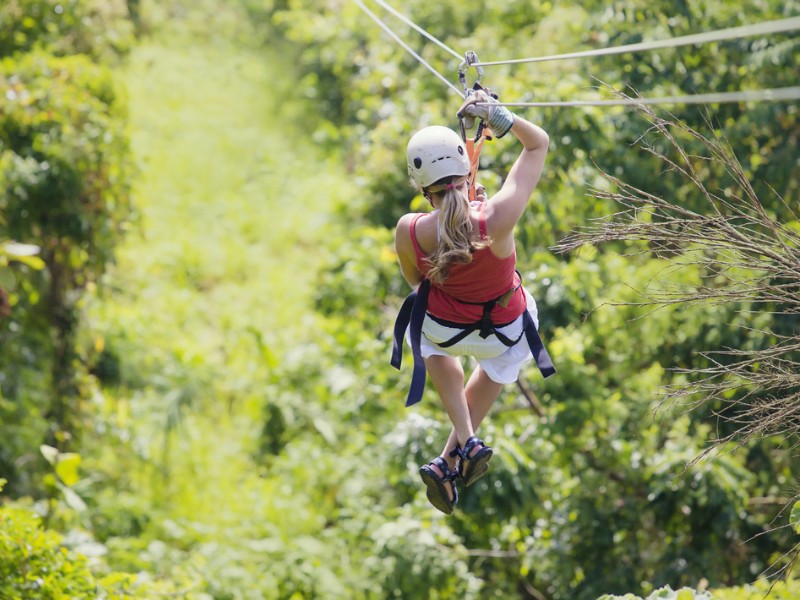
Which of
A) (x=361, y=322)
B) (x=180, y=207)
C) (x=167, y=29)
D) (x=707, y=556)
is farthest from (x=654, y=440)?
(x=167, y=29)

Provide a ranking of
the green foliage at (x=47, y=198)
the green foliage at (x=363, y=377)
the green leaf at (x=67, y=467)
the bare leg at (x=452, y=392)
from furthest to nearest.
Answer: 1. the green foliage at (x=47, y=198)
2. the green foliage at (x=363, y=377)
3. the green leaf at (x=67, y=467)
4. the bare leg at (x=452, y=392)

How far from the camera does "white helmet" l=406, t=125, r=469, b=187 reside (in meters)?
3.15

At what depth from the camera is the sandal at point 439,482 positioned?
3.52 metres

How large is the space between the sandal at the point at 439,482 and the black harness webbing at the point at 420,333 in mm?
231

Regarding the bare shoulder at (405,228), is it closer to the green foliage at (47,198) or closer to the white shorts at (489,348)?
the white shorts at (489,348)

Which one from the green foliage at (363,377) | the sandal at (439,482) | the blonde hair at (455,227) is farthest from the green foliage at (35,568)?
the blonde hair at (455,227)

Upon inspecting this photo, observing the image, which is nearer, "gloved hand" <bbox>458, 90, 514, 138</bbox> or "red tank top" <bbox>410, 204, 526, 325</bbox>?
"gloved hand" <bbox>458, 90, 514, 138</bbox>

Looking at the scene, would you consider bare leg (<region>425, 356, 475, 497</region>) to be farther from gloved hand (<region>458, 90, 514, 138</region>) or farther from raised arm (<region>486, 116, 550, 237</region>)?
gloved hand (<region>458, 90, 514, 138</region>)

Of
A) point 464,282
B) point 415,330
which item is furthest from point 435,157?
point 415,330

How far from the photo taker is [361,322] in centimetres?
802

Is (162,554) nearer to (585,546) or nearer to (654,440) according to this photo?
(585,546)

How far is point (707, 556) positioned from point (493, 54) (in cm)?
458

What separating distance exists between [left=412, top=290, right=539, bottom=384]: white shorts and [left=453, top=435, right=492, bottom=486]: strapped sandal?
25 centimetres

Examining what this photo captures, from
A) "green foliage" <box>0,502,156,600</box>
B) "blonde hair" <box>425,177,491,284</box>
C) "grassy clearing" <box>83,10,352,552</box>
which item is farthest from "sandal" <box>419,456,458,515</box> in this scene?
"grassy clearing" <box>83,10,352,552</box>
